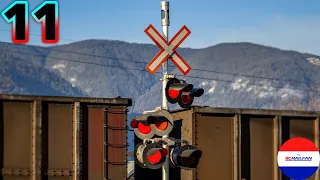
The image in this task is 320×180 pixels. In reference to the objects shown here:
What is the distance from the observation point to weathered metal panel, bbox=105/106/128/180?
64.3ft

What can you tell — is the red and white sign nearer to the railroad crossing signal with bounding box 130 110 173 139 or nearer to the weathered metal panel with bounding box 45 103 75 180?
the railroad crossing signal with bounding box 130 110 173 139

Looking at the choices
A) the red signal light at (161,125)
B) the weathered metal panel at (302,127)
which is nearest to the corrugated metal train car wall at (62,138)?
the weathered metal panel at (302,127)

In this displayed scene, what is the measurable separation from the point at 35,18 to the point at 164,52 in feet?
39.2

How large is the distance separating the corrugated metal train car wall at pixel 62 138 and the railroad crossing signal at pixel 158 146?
5.03m

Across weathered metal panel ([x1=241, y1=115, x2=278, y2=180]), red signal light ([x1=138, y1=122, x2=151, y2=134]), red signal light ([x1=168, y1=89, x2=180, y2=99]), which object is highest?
red signal light ([x1=168, y1=89, x2=180, y2=99])

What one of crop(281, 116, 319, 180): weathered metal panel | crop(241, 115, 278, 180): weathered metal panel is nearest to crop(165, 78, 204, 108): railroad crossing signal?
crop(241, 115, 278, 180): weathered metal panel

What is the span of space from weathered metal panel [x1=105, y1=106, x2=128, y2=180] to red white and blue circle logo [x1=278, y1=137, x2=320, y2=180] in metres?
6.17

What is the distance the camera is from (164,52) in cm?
1462

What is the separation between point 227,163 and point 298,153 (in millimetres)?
6277

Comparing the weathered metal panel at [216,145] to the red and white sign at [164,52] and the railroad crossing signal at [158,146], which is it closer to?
the red and white sign at [164,52]

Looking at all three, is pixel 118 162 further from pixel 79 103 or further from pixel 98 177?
pixel 79 103

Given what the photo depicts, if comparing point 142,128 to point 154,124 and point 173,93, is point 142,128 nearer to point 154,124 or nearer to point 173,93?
point 154,124

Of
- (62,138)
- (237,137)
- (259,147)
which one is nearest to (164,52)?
(62,138)

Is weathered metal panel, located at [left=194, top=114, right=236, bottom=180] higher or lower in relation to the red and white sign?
lower
